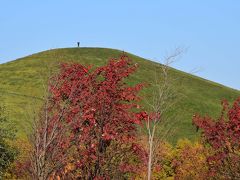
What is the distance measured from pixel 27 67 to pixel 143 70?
2871cm

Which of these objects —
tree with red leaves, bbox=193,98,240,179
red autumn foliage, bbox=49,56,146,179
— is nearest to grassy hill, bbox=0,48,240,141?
tree with red leaves, bbox=193,98,240,179

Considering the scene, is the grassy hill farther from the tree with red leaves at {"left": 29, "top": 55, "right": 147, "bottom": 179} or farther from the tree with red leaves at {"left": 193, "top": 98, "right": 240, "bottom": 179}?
the tree with red leaves at {"left": 29, "top": 55, "right": 147, "bottom": 179}

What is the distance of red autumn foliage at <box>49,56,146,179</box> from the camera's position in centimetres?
2191

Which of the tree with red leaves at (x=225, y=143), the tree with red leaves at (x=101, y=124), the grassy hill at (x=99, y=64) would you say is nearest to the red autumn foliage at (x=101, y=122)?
the tree with red leaves at (x=101, y=124)

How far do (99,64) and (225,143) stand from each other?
3662 inches

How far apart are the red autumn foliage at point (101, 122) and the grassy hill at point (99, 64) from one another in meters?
53.1

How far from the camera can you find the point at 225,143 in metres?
29.6

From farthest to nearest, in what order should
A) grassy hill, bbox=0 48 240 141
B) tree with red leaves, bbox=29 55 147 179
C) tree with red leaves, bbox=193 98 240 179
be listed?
grassy hill, bbox=0 48 240 141, tree with red leaves, bbox=193 98 240 179, tree with red leaves, bbox=29 55 147 179

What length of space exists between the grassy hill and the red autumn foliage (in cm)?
5305

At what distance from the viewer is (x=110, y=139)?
72.6 feet

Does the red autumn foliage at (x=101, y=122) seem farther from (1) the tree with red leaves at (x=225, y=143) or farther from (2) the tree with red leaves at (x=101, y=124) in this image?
(1) the tree with red leaves at (x=225, y=143)

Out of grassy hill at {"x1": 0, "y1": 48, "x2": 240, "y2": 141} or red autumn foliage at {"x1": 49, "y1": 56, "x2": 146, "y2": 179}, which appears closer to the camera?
red autumn foliage at {"x1": 49, "y1": 56, "x2": 146, "y2": 179}

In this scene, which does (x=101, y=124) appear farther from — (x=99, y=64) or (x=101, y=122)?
(x=99, y=64)

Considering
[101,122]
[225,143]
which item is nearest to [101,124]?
[101,122]
